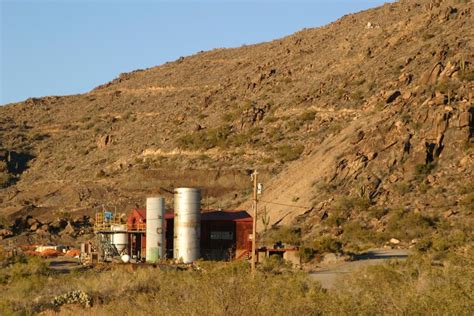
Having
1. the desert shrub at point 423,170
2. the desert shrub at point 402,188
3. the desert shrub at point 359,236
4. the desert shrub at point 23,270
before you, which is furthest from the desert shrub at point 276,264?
the desert shrub at point 423,170

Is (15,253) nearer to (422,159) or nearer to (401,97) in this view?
(422,159)

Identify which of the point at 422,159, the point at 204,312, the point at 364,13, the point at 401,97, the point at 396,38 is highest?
the point at 364,13

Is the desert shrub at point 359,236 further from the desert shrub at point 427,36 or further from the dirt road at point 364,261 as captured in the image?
the desert shrub at point 427,36

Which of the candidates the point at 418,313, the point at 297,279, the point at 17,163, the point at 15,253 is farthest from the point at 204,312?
the point at 17,163

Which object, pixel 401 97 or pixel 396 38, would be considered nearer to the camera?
pixel 401 97

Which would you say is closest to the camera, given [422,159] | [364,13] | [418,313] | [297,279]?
[418,313]

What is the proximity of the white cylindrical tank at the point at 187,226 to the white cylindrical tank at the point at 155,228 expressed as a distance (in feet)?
2.85

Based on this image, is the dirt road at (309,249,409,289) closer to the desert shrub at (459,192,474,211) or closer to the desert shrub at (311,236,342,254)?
the desert shrub at (311,236,342,254)

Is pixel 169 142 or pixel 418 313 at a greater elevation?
pixel 169 142

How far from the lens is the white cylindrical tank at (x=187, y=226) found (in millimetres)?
51406

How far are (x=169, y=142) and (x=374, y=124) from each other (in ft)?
100

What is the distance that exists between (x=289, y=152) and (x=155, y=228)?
23.6m

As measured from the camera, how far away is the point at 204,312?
22.2 metres

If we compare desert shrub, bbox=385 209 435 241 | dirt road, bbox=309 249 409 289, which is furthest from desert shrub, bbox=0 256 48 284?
desert shrub, bbox=385 209 435 241
